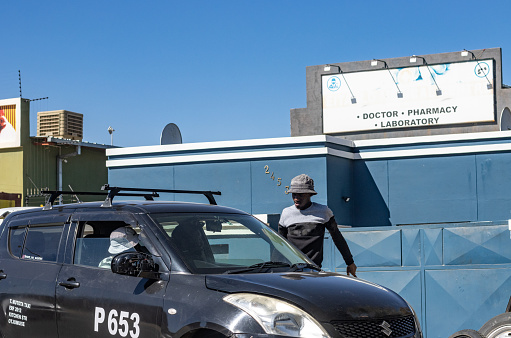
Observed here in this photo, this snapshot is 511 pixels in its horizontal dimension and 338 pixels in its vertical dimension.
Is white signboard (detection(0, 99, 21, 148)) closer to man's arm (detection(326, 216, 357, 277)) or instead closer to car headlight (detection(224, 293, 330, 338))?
man's arm (detection(326, 216, 357, 277))

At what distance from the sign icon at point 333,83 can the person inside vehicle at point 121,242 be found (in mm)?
25615

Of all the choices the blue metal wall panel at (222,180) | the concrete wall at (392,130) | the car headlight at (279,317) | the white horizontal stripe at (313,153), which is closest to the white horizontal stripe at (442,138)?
the white horizontal stripe at (313,153)

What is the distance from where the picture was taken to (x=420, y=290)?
9.94 m

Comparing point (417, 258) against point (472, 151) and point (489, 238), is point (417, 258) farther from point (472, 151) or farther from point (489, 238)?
point (472, 151)

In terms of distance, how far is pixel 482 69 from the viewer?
28453 mm

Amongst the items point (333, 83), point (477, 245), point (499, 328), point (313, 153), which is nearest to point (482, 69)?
point (333, 83)

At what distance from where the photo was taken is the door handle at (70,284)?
5465mm

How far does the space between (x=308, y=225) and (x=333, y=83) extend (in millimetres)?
23568

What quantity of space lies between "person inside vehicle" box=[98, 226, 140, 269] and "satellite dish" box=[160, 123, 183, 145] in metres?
18.9

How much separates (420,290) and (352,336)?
5.77 metres

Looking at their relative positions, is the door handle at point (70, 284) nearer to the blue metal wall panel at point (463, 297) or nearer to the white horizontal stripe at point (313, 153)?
the blue metal wall panel at point (463, 297)

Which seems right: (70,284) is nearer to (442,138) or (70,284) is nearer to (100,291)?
(100,291)

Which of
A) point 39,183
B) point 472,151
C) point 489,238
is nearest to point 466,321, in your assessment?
point 489,238

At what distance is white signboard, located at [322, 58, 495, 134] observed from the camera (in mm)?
28453
